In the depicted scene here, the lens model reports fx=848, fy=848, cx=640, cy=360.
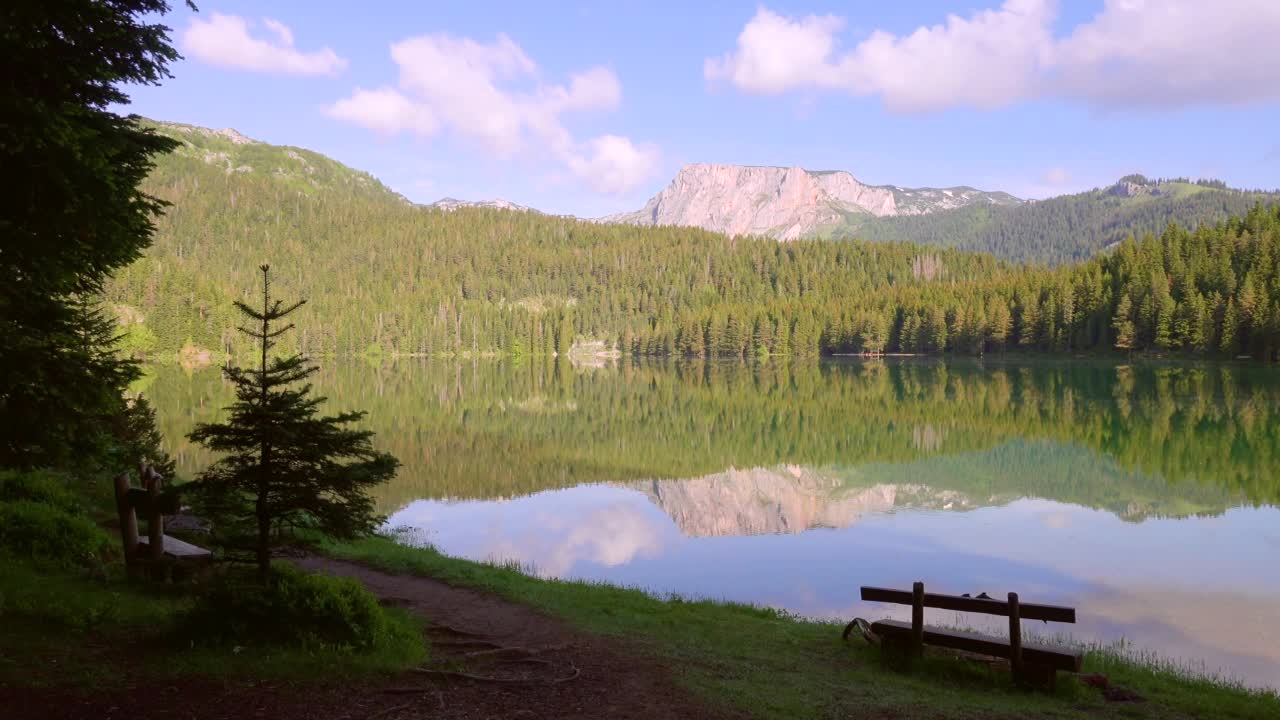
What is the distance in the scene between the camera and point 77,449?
1039 cm

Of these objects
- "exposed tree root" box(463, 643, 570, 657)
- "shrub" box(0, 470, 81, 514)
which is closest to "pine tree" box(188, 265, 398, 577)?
"exposed tree root" box(463, 643, 570, 657)

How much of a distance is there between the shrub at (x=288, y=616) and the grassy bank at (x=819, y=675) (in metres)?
3.75

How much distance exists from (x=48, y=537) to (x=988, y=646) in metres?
13.7

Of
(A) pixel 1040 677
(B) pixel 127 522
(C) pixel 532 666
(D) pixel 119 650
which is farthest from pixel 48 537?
(A) pixel 1040 677

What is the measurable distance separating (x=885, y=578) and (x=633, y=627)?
30.5 feet

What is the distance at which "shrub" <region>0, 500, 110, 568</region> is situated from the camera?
1241 centimetres

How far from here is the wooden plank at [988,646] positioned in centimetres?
1023

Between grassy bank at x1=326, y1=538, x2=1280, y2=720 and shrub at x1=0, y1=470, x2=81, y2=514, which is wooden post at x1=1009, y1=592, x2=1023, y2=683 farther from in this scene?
shrub at x1=0, y1=470, x2=81, y2=514

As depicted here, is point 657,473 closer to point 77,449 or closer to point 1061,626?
point 1061,626

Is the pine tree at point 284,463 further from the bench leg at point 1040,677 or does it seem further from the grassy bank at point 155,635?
the bench leg at point 1040,677

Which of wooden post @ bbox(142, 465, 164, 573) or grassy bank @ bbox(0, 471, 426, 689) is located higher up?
wooden post @ bbox(142, 465, 164, 573)

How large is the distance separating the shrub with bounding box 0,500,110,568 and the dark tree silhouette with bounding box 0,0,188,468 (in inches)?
95.5

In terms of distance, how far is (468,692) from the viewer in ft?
29.7

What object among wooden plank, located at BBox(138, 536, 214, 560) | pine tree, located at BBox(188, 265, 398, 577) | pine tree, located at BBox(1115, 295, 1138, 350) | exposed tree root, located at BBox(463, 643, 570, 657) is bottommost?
exposed tree root, located at BBox(463, 643, 570, 657)
